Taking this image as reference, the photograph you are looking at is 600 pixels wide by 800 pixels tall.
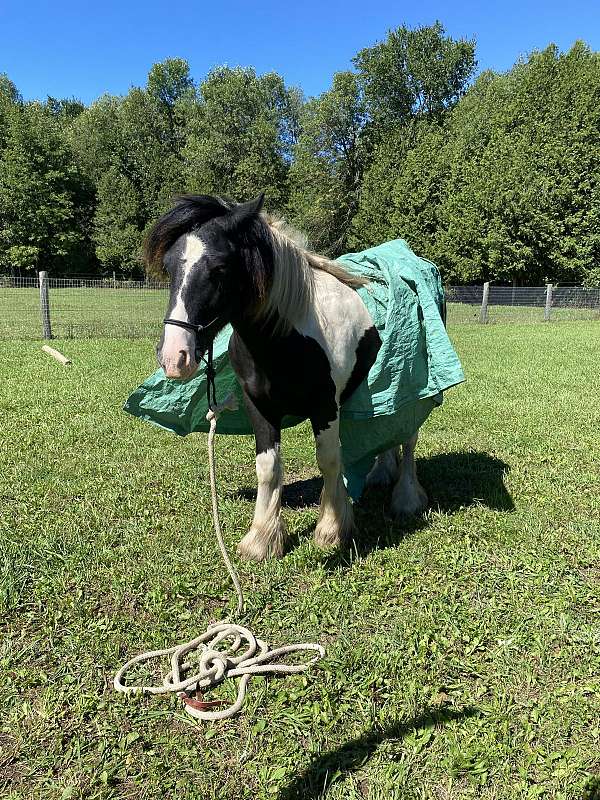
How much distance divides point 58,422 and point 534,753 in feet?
18.2

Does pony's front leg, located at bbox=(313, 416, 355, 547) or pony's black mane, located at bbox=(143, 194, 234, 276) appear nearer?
pony's black mane, located at bbox=(143, 194, 234, 276)

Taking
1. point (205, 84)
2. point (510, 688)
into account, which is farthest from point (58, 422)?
point (205, 84)

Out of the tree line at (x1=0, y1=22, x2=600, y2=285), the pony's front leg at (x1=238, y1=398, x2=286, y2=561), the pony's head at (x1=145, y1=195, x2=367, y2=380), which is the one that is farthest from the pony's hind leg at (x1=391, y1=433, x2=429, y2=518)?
the tree line at (x1=0, y1=22, x2=600, y2=285)

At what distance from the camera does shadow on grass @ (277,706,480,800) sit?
6.00 feet

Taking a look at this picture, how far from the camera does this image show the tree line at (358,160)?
77.7ft

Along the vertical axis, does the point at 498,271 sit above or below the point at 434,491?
above

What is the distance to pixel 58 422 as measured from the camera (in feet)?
19.8

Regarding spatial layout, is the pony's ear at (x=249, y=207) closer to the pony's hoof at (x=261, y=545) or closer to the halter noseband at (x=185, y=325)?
the halter noseband at (x=185, y=325)

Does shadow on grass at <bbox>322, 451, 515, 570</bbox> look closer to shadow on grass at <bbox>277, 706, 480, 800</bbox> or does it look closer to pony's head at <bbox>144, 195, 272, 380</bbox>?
shadow on grass at <bbox>277, 706, 480, 800</bbox>

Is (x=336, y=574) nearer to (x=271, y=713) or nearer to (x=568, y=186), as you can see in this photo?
(x=271, y=713)

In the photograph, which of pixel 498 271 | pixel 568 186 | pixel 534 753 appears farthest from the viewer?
pixel 498 271

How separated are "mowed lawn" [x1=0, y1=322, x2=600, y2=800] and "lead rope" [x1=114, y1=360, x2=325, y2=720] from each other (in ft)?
0.18

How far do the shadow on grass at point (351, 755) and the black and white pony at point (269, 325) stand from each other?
51.9 inches

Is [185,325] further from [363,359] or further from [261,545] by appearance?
[261,545]
